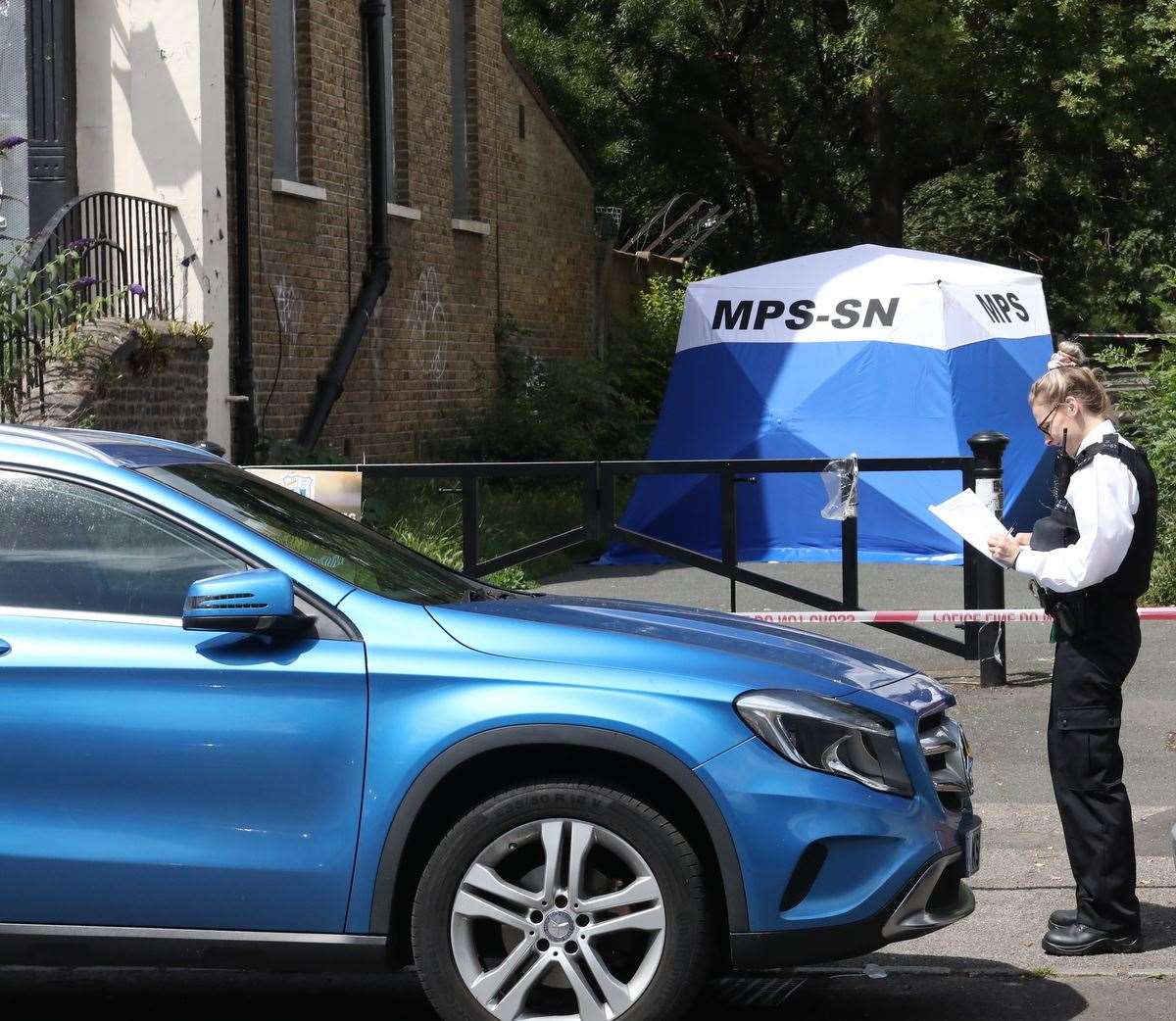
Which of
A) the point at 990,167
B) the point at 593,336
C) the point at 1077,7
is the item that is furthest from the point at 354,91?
the point at 990,167

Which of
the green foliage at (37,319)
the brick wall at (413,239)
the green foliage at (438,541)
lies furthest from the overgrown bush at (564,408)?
the green foliage at (37,319)

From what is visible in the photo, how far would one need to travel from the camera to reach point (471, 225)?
64.3 feet

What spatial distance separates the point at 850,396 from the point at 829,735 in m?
11.8

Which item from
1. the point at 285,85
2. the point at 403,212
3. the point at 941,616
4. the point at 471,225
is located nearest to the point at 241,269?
the point at 285,85

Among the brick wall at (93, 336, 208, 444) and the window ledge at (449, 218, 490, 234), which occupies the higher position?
the window ledge at (449, 218, 490, 234)

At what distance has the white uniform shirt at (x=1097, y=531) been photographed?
5.09 meters

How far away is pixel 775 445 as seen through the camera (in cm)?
1588

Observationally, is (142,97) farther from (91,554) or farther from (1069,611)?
(1069,611)

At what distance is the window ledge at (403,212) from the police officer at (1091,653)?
12609 mm

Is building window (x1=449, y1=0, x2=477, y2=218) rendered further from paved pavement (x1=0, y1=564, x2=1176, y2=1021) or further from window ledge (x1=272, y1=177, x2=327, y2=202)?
paved pavement (x1=0, y1=564, x2=1176, y2=1021)

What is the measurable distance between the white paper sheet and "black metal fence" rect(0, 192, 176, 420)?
23.1 ft

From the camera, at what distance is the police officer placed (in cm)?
520

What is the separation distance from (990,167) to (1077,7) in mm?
5801

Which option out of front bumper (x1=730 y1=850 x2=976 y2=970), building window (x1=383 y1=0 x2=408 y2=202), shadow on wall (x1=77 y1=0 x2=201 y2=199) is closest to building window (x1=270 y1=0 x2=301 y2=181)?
building window (x1=383 y1=0 x2=408 y2=202)
